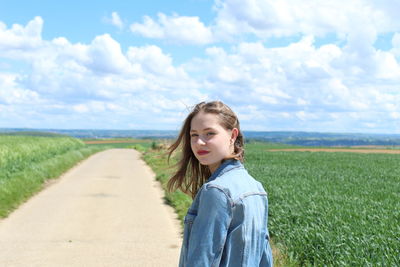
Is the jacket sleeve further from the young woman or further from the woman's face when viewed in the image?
the woman's face

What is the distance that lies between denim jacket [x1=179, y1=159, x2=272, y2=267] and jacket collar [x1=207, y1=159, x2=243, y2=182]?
0.07 metres

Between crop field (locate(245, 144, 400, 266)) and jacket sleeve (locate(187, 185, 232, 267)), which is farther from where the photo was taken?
crop field (locate(245, 144, 400, 266))

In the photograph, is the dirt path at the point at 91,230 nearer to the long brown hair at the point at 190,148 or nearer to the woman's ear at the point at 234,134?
the long brown hair at the point at 190,148

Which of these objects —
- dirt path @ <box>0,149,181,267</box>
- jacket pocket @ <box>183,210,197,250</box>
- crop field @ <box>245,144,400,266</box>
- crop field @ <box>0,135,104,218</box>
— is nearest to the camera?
jacket pocket @ <box>183,210,197,250</box>

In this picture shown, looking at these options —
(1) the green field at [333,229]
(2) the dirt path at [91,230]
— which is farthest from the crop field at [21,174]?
(1) the green field at [333,229]

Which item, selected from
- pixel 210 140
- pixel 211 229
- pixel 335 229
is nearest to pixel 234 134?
pixel 210 140

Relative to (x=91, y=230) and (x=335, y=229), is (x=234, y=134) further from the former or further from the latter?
(x=91, y=230)

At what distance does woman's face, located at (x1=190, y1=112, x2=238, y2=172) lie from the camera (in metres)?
2.47

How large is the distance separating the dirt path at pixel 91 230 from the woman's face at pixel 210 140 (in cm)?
461

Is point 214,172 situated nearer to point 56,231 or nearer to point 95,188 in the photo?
point 56,231

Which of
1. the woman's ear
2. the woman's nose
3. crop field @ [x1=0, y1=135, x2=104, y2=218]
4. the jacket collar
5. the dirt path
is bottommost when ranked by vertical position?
the dirt path

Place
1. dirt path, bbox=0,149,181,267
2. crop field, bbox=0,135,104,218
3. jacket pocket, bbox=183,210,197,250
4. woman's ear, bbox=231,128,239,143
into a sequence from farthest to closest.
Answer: crop field, bbox=0,135,104,218, dirt path, bbox=0,149,181,267, woman's ear, bbox=231,128,239,143, jacket pocket, bbox=183,210,197,250

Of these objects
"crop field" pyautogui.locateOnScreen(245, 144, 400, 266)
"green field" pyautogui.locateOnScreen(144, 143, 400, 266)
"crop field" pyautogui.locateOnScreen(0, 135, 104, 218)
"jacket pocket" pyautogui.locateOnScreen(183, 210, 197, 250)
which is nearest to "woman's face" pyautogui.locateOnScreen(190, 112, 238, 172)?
"jacket pocket" pyautogui.locateOnScreen(183, 210, 197, 250)

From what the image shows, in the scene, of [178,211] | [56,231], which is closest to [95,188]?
[178,211]
